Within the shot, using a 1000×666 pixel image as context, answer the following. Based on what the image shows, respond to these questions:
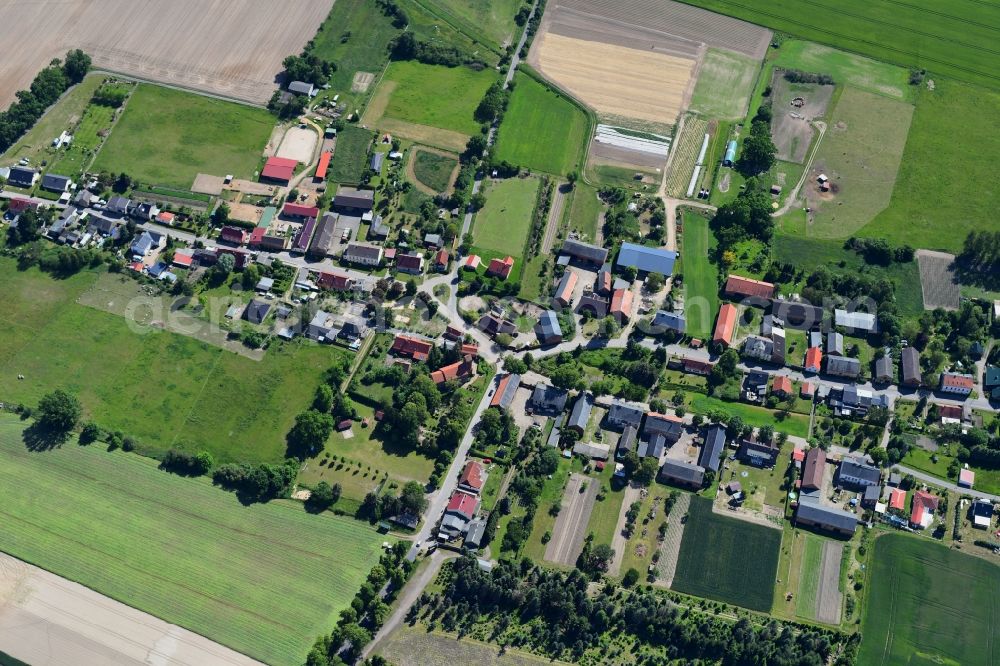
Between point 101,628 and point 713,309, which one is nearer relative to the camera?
point 101,628

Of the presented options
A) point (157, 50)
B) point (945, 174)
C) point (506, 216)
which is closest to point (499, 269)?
point (506, 216)

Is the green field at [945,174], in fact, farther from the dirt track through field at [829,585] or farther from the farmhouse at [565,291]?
the dirt track through field at [829,585]

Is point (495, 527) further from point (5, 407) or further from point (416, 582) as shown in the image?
point (5, 407)

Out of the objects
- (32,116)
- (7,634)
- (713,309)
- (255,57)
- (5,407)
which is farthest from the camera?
(255,57)

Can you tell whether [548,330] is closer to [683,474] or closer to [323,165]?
[683,474]

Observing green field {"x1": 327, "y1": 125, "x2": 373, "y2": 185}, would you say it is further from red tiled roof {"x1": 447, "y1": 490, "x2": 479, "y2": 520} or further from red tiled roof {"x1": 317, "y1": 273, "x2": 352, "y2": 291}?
red tiled roof {"x1": 447, "y1": 490, "x2": 479, "y2": 520}

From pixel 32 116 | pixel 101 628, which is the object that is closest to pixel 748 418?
A: pixel 101 628
